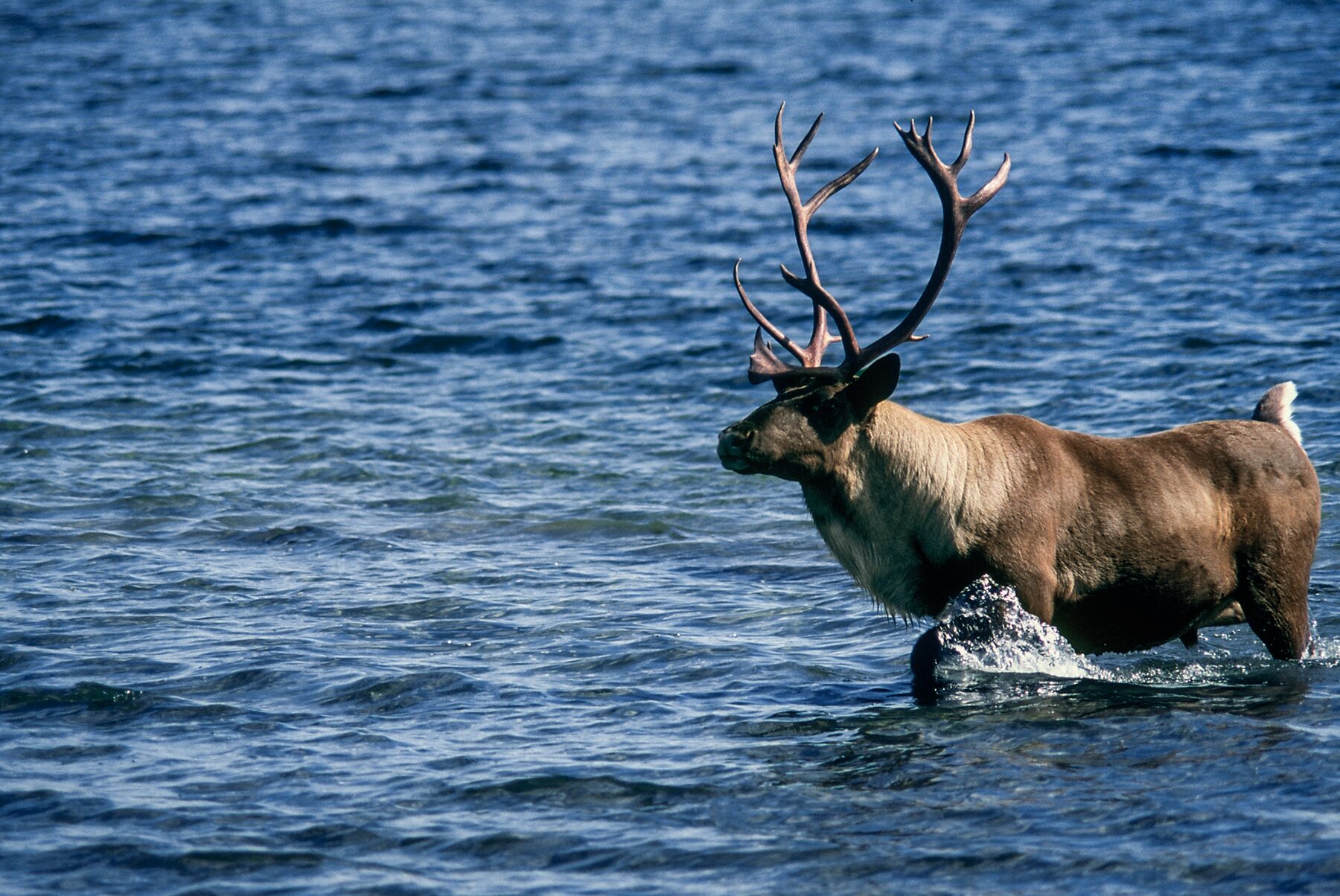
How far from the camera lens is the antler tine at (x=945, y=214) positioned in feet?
22.4

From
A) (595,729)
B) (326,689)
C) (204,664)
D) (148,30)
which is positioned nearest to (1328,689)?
(595,729)

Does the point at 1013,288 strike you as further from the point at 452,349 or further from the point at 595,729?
the point at 595,729

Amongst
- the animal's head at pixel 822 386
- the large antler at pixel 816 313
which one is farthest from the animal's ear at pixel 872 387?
the large antler at pixel 816 313

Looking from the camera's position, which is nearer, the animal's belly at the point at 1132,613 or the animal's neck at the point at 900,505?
the animal's neck at the point at 900,505

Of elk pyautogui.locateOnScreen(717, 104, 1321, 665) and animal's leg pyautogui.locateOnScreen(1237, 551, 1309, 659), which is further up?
elk pyautogui.locateOnScreen(717, 104, 1321, 665)

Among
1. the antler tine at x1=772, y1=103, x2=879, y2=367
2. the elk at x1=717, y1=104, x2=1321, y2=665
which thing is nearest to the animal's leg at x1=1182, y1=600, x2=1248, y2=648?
the elk at x1=717, y1=104, x2=1321, y2=665

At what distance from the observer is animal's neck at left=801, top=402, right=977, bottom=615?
676cm

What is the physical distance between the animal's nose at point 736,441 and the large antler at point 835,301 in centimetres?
22

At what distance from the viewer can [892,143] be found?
20.4 m

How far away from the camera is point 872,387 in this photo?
6.70 meters

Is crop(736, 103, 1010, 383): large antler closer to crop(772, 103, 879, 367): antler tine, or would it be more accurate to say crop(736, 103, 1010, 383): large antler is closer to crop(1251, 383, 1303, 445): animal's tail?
crop(772, 103, 879, 367): antler tine

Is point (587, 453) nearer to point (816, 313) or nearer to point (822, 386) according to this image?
point (816, 313)

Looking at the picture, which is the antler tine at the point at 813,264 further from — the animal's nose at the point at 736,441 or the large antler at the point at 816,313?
the animal's nose at the point at 736,441

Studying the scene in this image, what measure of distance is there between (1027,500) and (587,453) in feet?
16.1
